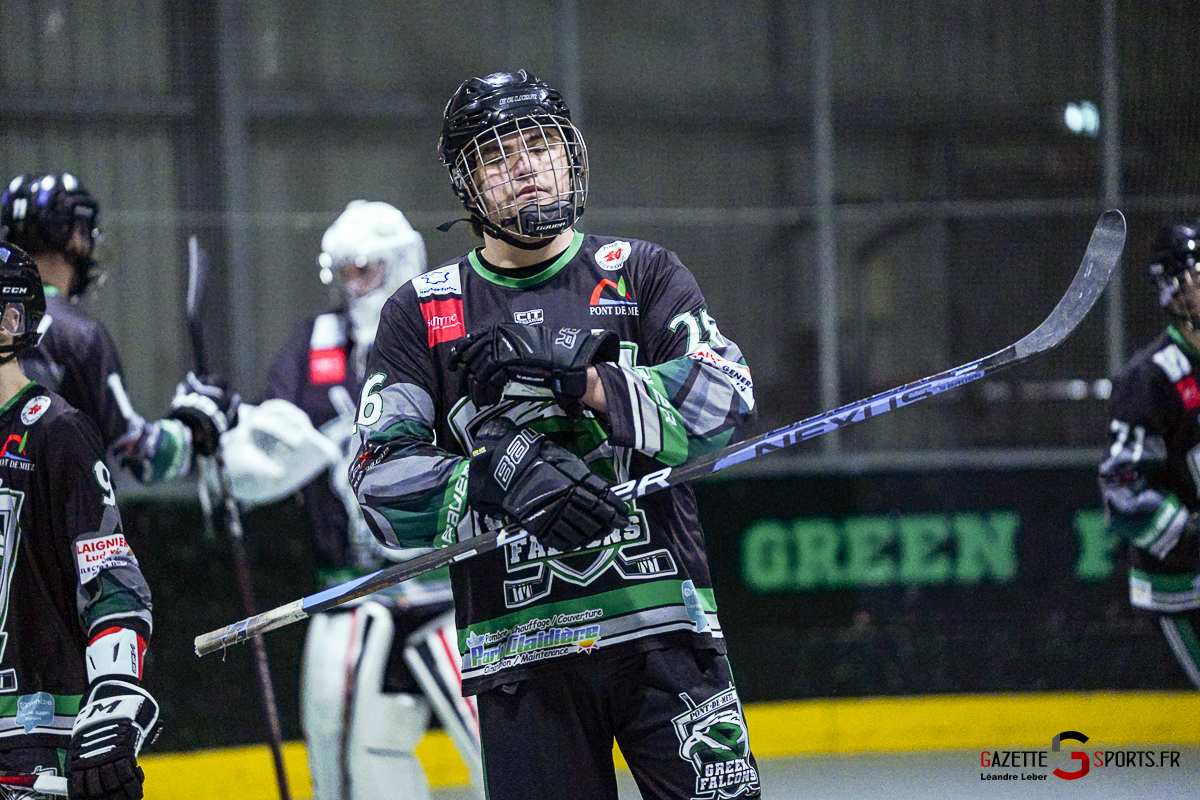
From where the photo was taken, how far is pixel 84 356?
2758 millimetres

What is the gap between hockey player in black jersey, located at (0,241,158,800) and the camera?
1899 millimetres

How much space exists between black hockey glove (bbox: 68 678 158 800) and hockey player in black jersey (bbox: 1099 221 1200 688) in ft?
7.86

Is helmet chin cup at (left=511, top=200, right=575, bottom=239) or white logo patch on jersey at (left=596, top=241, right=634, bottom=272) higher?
helmet chin cup at (left=511, top=200, right=575, bottom=239)

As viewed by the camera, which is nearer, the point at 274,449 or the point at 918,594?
the point at 274,449

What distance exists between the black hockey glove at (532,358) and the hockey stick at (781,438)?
0.16m

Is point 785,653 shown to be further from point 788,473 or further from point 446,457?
point 446,457

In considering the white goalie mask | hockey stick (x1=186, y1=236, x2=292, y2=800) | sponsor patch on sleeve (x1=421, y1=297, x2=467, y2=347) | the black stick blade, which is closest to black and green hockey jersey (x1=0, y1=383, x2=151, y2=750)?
sponsor patch on sleeve (x1=421, y1=297, x2=467, y2=347)

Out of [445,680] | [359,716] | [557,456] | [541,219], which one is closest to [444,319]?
[541,219]

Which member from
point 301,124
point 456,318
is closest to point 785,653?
point 301,124

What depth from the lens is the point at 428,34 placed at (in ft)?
19.9

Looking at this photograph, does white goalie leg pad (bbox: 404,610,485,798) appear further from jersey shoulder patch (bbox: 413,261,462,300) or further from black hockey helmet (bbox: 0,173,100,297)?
jersey shoulder patch (bbox: 413,261,462,300)

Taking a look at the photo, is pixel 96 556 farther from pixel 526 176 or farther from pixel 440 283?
pixel 526 176

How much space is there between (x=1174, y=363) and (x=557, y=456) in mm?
2163

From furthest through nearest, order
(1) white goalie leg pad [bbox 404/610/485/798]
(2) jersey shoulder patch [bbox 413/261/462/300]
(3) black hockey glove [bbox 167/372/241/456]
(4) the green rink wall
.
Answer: (4) the green rink wall
(1) white goalie leg pad [bbox 404/610/485/798]
(3) black hockey glove [bbox 167/372/241/456]
(2) jersey shoulder patch [bbox 413/261/462/300]
